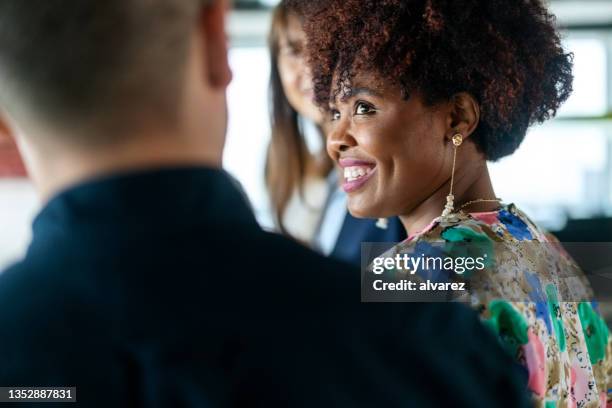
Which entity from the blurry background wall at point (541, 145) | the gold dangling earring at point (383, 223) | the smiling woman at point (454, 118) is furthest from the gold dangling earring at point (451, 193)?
the blurry background wall at point (541, 145)

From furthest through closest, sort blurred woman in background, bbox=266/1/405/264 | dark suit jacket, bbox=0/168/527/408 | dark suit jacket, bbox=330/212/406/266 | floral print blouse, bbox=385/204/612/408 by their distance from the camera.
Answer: blurred woman in background, bbox=266/1/405/264, dark suit jacket, bbox=330/212/406/266, floral print blouse, bbox=385/204/612/408, dark suit jacket, bbox=0/168/527/408

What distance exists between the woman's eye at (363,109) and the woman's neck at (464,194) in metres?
0.18

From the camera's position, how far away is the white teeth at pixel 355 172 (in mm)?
1303

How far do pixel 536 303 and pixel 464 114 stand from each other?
35cm

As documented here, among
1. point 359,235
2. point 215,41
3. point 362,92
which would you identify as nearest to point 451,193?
point 362,92

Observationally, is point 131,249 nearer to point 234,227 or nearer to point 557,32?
point 234,227

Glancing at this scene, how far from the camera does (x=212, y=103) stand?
0.65 m

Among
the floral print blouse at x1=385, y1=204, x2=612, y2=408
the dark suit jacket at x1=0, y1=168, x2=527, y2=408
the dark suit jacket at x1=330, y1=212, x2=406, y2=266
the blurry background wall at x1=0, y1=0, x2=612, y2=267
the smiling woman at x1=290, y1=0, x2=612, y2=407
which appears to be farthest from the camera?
the blurry background wall at x1=0, y1=0, x2=612, y2=267

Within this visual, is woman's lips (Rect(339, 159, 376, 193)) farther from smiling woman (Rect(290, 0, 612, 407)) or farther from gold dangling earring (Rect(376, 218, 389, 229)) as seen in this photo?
gold dangling earring (Rect(376, 218, 389, 229))

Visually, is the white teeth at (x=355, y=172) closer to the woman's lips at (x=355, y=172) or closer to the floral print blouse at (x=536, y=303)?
the woman's lips at (x=355, y=172)

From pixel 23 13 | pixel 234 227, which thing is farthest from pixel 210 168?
pixel 23 13

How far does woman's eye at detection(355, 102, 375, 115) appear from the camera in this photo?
1256mm

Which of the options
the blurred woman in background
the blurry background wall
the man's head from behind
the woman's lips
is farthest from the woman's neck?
the blurry background wall

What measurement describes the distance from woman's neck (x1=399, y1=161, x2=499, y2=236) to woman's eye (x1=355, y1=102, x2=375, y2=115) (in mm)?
182
